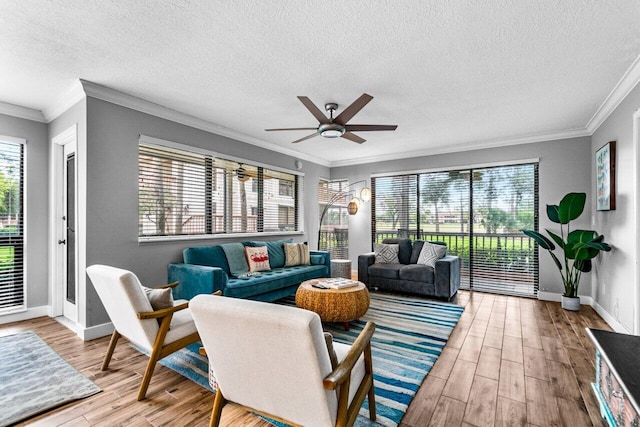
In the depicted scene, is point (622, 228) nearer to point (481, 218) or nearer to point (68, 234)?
point (481, 218)

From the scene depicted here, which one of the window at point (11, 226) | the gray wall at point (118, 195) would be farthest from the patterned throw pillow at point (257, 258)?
the window at point (11, 226)

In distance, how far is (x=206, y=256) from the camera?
393 cm

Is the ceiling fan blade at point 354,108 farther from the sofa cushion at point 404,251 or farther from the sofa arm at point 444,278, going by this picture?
the sofa cushion at point 404,251

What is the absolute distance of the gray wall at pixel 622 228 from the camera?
9.78 ft

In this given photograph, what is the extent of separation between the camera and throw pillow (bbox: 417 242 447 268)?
4789 millimetres

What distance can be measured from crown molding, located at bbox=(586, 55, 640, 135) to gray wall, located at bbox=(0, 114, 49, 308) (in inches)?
252

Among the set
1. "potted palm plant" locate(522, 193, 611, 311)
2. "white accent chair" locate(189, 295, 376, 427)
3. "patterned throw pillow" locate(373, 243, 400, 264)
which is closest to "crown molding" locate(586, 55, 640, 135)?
"potted palm plant" locate(522, 193, 611, 311)

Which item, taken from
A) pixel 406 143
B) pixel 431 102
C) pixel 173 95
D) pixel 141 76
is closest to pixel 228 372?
pixel 141 76

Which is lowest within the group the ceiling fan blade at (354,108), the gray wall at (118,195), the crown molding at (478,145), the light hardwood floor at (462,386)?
the light hardwood floor at (462,386)

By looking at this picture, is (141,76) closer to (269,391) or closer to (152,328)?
(152,328)

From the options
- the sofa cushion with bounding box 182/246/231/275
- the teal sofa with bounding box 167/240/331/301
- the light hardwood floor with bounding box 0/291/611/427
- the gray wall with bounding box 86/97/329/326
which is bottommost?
the light hardwood floor with bounding box 0/291/611/427

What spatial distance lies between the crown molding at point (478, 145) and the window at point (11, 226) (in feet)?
17.4

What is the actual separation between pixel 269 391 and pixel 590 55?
3.45 meters

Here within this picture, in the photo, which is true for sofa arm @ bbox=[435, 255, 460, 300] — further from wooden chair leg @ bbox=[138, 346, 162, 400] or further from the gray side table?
wooden chair leg @ bbox=[138, 346, 162, 400]
